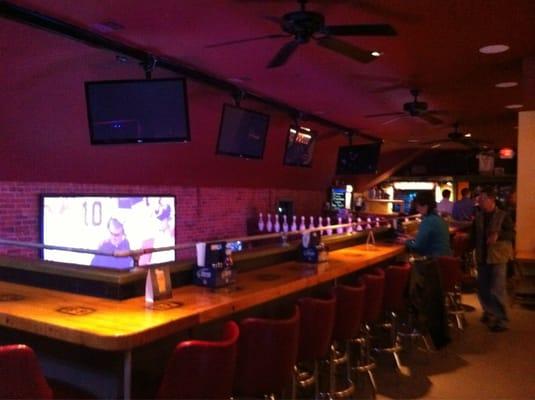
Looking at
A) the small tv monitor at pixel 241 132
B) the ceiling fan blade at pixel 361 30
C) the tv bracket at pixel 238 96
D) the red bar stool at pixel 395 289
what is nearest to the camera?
the ceiling fan blade at pixel 361 30

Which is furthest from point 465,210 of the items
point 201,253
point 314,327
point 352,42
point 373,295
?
point 201,253

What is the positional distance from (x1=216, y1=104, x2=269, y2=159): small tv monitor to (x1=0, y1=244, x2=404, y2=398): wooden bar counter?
10.8 feet

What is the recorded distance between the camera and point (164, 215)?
23.7ft

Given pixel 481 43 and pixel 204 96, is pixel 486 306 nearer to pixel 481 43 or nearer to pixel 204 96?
pixel 481 43

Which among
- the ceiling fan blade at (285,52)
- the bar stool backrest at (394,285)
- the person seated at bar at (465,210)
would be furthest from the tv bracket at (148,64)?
the person seated at bar at (465,210)

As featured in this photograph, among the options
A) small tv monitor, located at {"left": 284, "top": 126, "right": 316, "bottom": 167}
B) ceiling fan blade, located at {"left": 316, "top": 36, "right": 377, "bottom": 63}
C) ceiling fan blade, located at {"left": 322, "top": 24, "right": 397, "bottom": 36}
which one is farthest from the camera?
small tv monitor, located at {"left": 284, "top": 126, "right": 316, "bottom": 167}

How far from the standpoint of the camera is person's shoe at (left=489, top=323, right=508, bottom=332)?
569cm

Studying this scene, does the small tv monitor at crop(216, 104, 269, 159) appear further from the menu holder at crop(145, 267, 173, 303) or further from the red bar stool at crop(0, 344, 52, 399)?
the red bar stool at crop(0, 344, 52, 399)

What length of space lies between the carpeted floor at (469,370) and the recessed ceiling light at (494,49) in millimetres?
2881

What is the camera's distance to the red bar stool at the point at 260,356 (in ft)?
8.11

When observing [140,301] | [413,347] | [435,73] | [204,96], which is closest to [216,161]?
[204,96]

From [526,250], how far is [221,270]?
513 cm

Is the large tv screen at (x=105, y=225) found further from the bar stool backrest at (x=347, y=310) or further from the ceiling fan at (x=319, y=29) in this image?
the ceiling fan at (x=319, y=29)

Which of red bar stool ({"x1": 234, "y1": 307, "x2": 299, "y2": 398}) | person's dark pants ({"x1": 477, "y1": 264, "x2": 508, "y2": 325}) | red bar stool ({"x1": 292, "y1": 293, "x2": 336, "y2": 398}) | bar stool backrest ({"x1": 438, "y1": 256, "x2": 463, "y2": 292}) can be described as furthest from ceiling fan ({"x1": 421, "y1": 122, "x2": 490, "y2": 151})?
red bar stool ({"x1": 234, "y1": 307, "x2": 299, "y2": 398})
